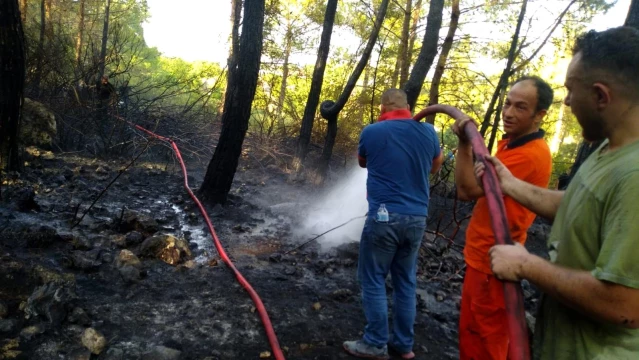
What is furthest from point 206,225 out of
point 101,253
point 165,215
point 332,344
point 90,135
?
point 90,135

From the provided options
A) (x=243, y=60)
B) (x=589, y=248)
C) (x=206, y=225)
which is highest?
(x=243, y=60)

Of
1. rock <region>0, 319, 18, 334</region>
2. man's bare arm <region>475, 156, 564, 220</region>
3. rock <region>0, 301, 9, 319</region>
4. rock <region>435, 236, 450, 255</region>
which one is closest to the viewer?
man's bare arm <region>475, 156, 564, 220</region>

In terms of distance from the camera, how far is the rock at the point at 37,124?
7.70 metres

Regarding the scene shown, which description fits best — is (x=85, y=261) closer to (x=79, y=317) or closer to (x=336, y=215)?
(x=79, y=317)

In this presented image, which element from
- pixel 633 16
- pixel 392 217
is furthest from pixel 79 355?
pixel 633 16

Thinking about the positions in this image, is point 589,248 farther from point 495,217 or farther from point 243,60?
point 243,60

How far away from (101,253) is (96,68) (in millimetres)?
6525

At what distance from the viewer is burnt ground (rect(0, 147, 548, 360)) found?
2.89 meters

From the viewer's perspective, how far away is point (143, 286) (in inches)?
147

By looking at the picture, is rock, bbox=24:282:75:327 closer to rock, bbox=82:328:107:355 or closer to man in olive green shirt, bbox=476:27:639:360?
rock, bbox=82:328:107:355

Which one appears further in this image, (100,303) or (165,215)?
(165,215)


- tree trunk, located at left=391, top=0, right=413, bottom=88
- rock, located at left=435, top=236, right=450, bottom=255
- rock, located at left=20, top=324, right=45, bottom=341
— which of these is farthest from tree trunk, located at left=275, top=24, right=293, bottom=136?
rock, located at left=20, top=324, right=45, bottom=341

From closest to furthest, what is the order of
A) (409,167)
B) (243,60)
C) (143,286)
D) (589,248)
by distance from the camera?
(589,248) < (409,167) < (143,286) < (243,60)

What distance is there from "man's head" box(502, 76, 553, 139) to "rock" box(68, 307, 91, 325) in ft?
11.0
